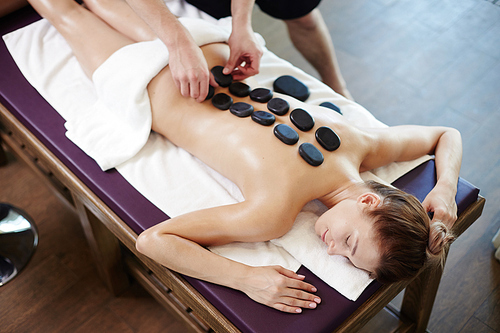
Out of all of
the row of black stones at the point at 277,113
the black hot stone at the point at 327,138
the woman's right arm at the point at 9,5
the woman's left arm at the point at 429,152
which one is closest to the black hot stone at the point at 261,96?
the row of black stones at the point at 277,113

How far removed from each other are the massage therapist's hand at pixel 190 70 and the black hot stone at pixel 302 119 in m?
Answer: 0.30

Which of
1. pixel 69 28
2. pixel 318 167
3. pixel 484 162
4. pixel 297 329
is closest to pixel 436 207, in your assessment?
pixel 318 167

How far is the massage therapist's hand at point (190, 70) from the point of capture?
1538 millimetres

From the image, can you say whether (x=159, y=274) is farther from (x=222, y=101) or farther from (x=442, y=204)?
(x=442, y=204)

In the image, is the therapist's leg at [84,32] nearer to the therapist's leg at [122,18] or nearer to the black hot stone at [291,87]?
the therapist's leg at [122,18]

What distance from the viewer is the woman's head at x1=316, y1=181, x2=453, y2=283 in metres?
1.25

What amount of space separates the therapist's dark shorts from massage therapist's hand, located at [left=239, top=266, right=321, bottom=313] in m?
1.28

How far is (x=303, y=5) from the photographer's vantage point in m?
2.28

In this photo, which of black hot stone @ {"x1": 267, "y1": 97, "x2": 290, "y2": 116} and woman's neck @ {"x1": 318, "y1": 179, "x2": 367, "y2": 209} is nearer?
woman's neck @ {"x1": 318, "y1": 179, "x2": 367, "y2": 209}

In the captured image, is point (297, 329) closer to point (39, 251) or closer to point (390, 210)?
point (390, 210)

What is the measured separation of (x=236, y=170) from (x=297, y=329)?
51cm

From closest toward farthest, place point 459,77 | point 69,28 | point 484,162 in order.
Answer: point 69,28, point 484,162, point 459,77

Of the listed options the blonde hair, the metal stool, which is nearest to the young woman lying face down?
the blonde hair

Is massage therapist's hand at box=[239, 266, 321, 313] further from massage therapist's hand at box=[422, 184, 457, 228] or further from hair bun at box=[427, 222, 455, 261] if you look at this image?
massage therapist's hand at box=[422, 184, 457, 228]
